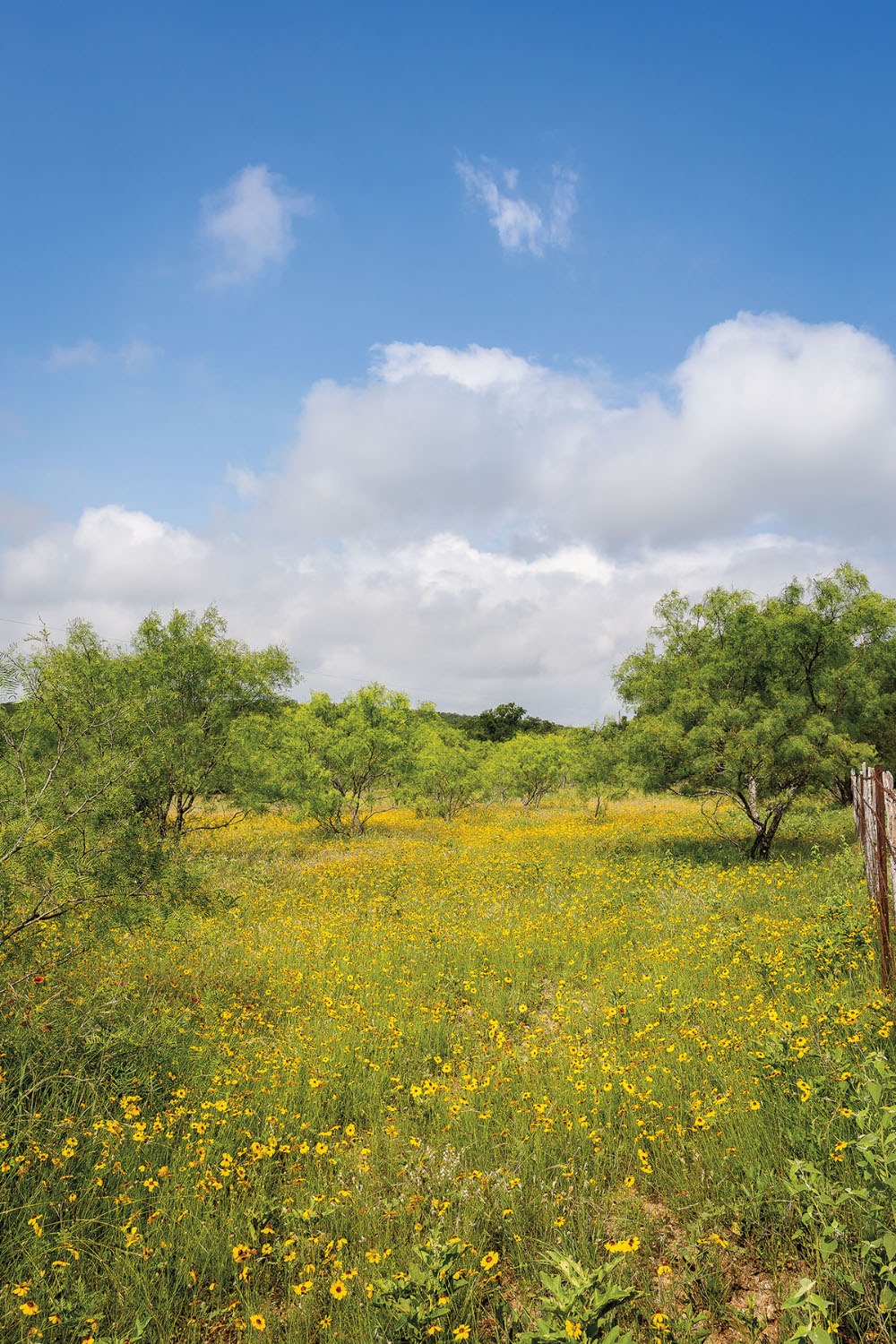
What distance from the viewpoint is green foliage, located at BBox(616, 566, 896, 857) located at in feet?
48.6

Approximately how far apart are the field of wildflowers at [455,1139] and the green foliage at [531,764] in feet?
93.4

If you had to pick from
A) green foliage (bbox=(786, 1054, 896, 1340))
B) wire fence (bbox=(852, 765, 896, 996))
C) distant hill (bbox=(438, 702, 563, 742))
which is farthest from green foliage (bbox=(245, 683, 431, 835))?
distant hill (bbox=(438, 702, 563, 742))

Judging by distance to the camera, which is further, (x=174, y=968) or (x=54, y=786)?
(x=174, y=968)

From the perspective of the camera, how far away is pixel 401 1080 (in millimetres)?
5676

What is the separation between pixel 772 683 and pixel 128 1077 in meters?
16.2

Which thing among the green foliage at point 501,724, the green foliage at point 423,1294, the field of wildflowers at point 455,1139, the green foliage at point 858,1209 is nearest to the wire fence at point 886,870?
the field of wildflowers at point 455,1139

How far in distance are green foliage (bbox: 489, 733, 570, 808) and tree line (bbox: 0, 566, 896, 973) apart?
1273 cm

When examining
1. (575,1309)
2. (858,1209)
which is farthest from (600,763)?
(575,1309)

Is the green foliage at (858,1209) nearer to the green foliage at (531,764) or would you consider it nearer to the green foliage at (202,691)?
the green foliage at (202,691)

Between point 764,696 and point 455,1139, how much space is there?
1458 centimetres

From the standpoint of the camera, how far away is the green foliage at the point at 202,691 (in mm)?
16594

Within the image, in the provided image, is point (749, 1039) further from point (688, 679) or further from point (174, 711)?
point (174, 711)

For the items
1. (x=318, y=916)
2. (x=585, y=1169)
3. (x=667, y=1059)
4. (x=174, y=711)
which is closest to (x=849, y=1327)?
(x=585, y=1169)

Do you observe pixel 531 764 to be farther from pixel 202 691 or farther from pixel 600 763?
pixel 202 691
